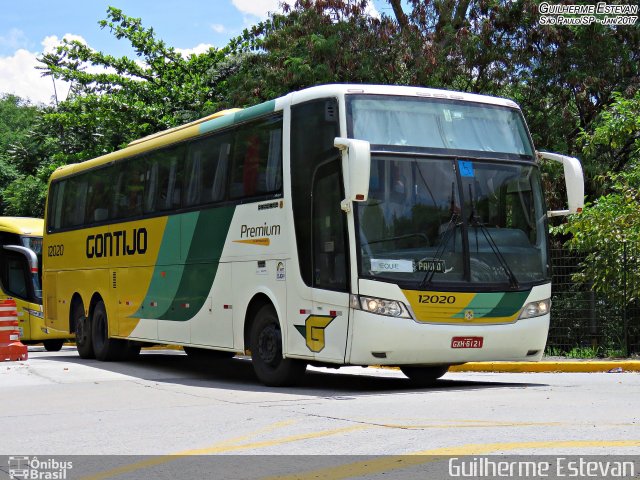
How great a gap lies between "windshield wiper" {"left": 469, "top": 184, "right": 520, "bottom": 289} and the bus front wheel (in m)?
10.8

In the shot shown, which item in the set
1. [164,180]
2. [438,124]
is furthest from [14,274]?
[438,124]

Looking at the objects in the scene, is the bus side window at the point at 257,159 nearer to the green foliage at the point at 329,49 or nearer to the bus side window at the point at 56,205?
the bus side window at the point at 56,205

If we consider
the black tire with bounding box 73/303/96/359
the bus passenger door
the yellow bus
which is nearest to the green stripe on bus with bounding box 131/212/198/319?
the black tire with bounding box 73/303/96/359

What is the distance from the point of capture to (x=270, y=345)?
46.8 ft

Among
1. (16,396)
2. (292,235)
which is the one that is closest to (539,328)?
(292,235)

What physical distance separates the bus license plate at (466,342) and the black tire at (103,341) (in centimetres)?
959

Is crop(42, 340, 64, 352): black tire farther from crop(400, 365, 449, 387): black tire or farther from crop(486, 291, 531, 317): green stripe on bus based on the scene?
crop(486, 291, 531, 317): green stripe on bus

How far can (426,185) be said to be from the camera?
12.9 m

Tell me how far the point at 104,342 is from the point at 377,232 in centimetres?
978

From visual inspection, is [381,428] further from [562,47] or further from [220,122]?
[562,47]

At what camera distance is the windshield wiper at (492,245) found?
515 inches
